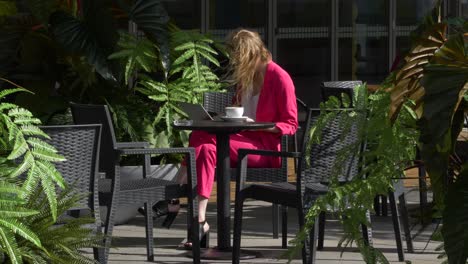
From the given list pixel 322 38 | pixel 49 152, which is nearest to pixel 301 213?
pixel 49 152

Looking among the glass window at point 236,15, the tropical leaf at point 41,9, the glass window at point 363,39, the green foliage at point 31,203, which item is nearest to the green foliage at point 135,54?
the tropical leaf at point 41,9

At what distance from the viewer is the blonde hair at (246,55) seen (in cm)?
696

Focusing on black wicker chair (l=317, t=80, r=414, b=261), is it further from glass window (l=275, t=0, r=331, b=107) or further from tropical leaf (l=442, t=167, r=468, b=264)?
glass window (l=275, t=0, r=331, b=107)

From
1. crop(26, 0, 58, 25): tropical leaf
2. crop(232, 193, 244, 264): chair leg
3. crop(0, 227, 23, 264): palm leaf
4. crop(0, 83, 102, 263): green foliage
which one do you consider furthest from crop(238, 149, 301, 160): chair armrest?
crop(0, 227, 23, 264): palm leaf

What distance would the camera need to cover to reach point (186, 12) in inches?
533

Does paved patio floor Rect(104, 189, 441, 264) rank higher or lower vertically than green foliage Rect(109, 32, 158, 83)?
lower

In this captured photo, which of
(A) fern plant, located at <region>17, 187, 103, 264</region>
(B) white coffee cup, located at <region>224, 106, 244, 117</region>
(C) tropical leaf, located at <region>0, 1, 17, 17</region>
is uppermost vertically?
(C) tropical leaf, located at <region>0, 1, 17, 17</region>

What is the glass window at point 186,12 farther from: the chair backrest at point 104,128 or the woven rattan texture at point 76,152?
the woven rattan texture at point 76,152

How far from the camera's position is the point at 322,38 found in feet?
44.5

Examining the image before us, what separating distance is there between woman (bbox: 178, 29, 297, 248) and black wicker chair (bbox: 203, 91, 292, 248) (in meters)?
0.05

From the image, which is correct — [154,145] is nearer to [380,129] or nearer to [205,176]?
[205,176]

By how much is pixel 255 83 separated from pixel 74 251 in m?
→ 3.93

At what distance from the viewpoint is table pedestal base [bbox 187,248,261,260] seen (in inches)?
246

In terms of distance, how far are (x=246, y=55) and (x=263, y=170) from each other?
2.70 feet
